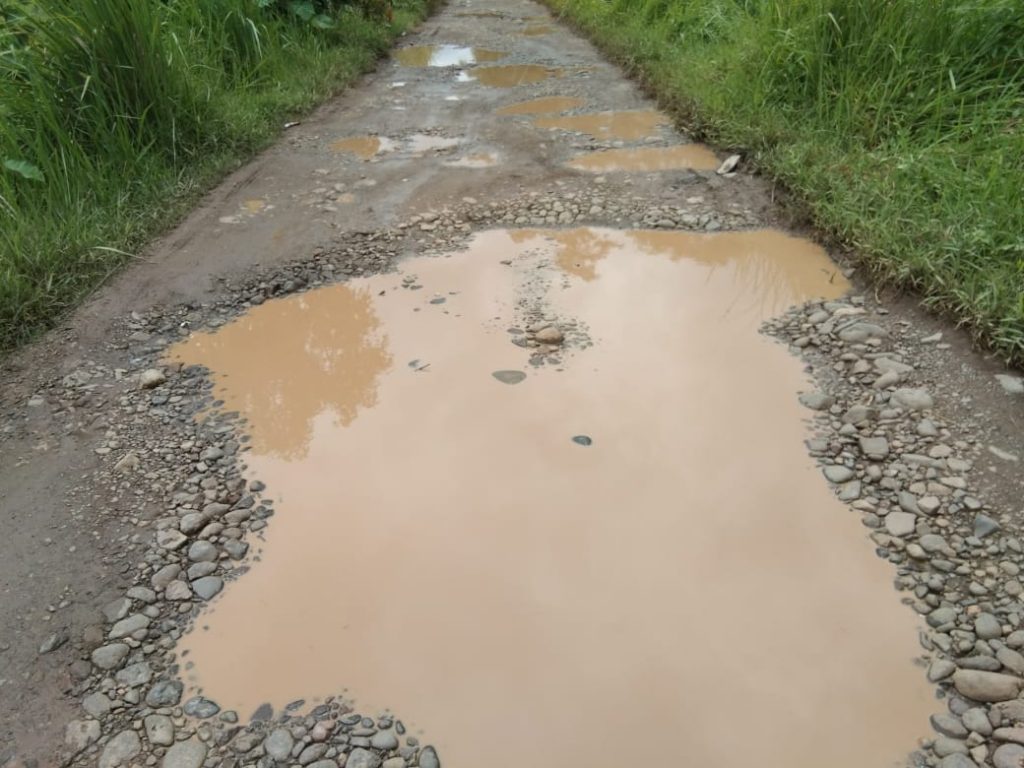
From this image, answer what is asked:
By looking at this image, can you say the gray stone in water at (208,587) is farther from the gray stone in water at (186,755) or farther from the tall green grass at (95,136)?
the tall green grass at (95,136)

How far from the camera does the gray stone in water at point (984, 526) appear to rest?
2.05m

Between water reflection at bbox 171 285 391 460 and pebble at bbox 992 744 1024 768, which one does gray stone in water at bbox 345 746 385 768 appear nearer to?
water reflection at bbox 171 285 391 460

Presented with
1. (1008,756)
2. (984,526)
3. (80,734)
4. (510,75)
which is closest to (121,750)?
(80,734)

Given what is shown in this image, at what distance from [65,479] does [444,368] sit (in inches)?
50.4

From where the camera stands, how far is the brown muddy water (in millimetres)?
1707

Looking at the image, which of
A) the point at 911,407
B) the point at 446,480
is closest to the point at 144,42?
the point at 446,480

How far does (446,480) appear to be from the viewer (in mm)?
2367

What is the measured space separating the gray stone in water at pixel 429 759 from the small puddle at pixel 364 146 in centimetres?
394

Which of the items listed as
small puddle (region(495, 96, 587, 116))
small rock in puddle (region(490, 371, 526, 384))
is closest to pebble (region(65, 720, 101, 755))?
small rock in puddle (region(490, 371, 526, 384))

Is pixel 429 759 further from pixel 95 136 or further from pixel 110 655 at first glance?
pixel 95 136

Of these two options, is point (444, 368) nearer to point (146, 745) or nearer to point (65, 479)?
point (65, 479)

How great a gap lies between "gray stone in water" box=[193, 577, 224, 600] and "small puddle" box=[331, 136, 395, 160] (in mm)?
3387

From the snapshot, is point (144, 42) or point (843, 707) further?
point (144, 42)

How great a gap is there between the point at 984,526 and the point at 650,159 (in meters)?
3.08
